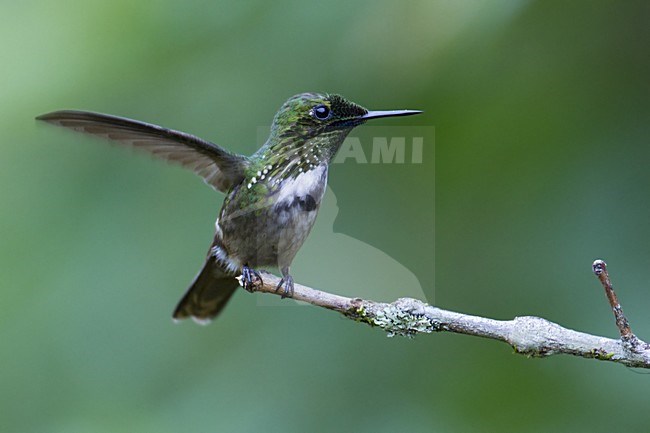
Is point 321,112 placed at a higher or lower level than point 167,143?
higher

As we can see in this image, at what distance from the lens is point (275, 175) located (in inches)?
117

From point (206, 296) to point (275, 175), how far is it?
0.80 m

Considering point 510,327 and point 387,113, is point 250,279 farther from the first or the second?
point 510,327

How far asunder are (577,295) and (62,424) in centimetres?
211

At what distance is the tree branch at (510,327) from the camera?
6.15 ft

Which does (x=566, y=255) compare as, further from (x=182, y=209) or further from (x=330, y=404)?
(x=182, y=209)

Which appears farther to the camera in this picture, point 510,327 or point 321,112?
point 321,112

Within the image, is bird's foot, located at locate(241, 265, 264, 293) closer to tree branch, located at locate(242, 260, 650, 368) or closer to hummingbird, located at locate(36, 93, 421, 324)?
hummingbird, located at locate(36, 93, 421, 324)

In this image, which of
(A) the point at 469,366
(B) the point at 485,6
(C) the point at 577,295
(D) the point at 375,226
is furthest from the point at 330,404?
(B) the point at 485,6

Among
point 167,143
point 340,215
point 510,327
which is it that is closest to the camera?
point 510,327

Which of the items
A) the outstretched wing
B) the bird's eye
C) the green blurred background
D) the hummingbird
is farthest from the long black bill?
the outstretched wing

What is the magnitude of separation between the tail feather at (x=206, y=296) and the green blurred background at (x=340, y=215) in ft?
0.29

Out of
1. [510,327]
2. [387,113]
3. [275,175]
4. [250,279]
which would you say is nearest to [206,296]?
[250,279]

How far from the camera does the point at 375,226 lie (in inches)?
136
